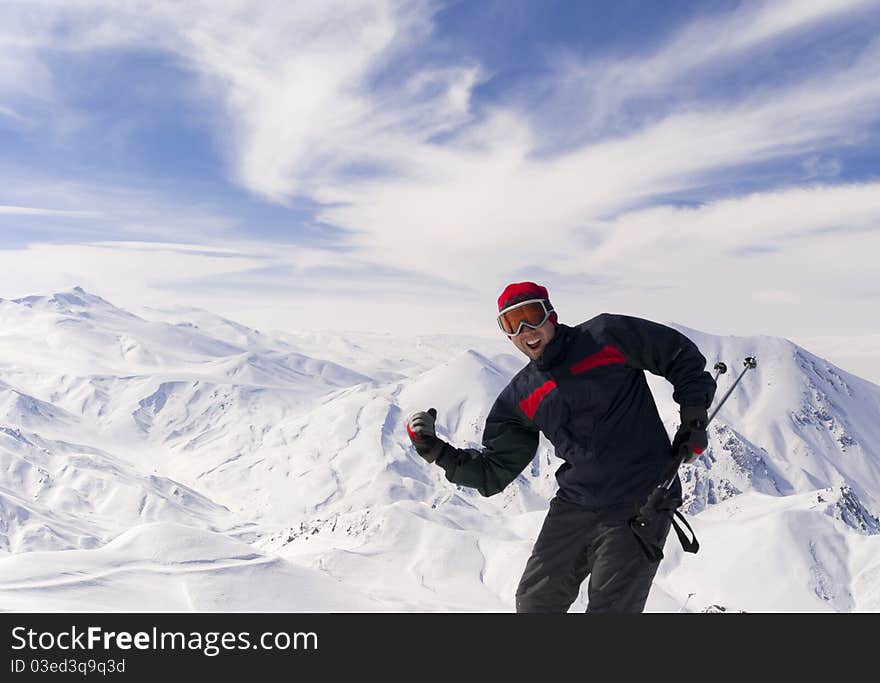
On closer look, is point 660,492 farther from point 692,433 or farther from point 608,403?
point 608,403

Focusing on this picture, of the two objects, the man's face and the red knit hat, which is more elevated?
the red knit hat

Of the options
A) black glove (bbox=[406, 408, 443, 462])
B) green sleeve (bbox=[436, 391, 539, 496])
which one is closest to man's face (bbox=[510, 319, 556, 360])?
green sleeve (bbox=[436, 391, 539, 496])

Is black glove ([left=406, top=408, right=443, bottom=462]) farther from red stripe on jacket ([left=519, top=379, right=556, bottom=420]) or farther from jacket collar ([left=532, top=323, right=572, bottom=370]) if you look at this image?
jacket collar ([left=532, top=323, right=572, bottom=370])

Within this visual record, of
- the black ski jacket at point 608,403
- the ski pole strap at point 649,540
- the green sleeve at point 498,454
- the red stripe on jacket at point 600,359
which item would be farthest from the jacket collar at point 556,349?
the ski pole strap at point 649,540

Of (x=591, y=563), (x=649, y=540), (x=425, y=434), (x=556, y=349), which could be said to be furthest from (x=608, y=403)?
(x=425, y=434)

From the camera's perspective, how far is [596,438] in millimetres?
6812

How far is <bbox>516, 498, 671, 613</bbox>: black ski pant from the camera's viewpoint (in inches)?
253

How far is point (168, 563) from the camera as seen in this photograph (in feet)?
206

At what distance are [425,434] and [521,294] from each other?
1760 millimetres

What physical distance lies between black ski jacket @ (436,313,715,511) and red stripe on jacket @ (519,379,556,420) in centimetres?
1
